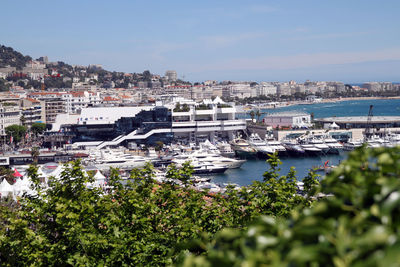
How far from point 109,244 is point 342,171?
3.26 metres

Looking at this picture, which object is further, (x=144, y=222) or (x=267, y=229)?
(x=144, y=222)

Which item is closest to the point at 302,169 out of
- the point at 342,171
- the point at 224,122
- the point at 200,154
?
the point at 200,154

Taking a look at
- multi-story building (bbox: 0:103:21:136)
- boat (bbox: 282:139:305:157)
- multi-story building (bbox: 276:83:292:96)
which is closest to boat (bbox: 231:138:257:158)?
boat (bbox: 282:139:305:157)

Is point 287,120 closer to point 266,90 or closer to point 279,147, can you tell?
point 279,147

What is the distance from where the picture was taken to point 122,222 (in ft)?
17.1

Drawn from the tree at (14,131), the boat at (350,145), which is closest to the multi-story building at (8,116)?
the tree at (14,131)

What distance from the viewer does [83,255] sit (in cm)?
444

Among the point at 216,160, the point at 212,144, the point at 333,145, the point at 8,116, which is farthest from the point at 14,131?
the point at 333,145

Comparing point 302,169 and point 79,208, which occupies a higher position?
point 79,208

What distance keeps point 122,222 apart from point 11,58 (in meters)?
113

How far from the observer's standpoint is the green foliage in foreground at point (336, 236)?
3.83 feet

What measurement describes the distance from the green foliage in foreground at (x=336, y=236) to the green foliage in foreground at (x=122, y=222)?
9.22ft

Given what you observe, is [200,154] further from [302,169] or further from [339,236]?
[339,236]

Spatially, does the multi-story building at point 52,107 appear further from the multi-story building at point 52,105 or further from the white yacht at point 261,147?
the white yacht at point 261,147
